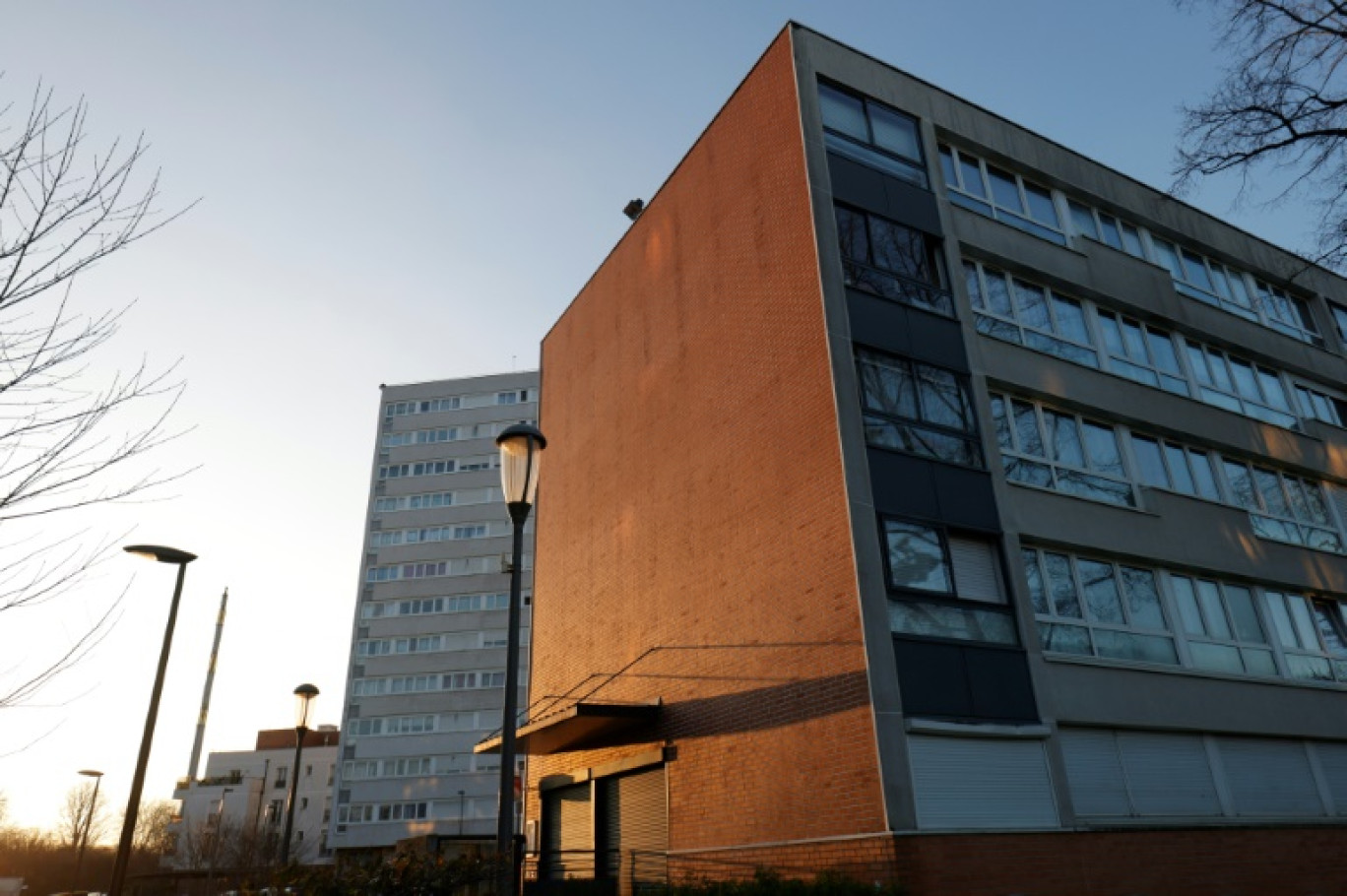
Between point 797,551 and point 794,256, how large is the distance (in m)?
5.34

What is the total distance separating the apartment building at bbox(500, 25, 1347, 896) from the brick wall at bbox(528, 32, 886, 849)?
0.08 m

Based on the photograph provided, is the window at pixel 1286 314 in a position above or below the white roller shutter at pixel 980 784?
Result: above

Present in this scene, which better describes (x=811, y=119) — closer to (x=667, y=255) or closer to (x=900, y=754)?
(x=667, y=255)

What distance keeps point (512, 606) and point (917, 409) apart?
887 cm

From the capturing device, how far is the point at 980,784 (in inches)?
493

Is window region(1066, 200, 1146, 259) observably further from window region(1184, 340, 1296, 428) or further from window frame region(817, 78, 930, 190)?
window frame region(817, 78, 930, 190)

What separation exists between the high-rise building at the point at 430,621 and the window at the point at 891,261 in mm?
41193

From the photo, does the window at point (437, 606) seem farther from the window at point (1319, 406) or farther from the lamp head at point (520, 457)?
the lamp head at point (520, 457)

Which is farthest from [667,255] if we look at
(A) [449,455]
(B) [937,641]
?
(A) [449,455]

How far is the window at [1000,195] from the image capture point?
18.5m

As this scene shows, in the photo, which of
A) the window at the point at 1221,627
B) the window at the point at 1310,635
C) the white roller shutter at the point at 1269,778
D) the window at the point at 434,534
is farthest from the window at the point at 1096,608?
the window at the point at 434,534

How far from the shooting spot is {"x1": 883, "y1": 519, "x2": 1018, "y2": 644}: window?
44.0ft

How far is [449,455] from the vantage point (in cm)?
7062

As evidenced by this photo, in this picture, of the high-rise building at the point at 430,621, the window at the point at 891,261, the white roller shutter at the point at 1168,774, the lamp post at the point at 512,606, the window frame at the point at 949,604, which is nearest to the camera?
the lamp post at the point at 512,606
